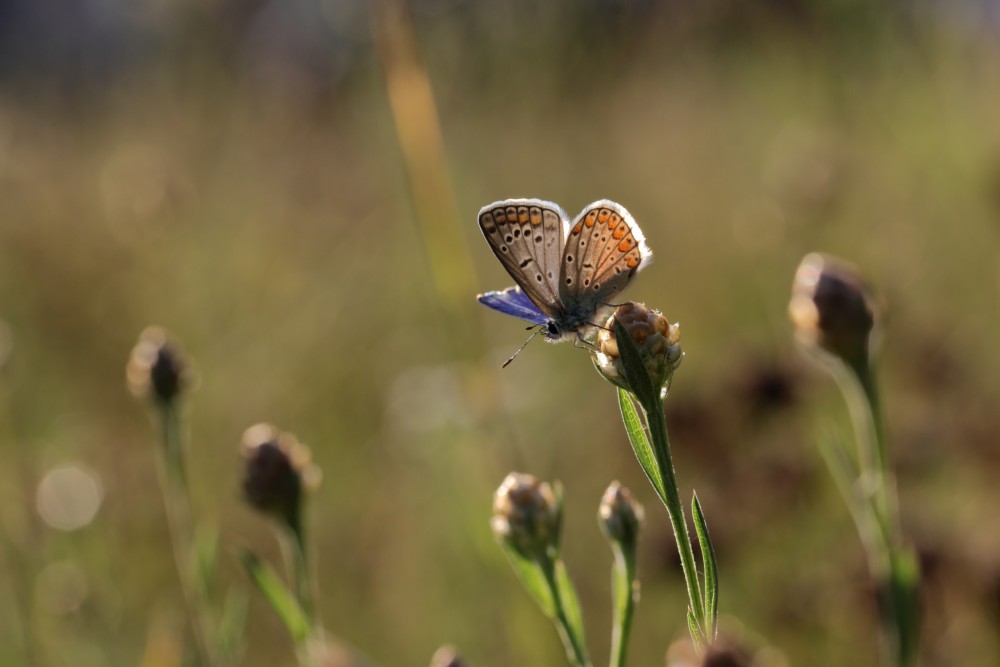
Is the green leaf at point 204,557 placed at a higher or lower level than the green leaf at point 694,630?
lower

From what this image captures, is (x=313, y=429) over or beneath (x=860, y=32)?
beneath

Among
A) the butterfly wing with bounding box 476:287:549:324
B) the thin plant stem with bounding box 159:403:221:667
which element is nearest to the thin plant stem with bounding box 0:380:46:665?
the thin plant stem with bounding box 159:403:221:667

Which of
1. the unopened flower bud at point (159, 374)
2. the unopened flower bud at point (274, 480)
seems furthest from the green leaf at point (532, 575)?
the unopened flower bud at point (159, 374)

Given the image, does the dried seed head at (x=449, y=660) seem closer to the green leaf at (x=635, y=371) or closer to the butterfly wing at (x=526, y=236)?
the green leaf at (x=635, y=371)

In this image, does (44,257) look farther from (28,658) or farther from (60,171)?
(28,658)

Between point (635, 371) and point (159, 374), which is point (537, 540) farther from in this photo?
point (159, 374)

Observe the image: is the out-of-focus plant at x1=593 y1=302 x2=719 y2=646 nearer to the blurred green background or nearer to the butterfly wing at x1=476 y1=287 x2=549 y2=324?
the butterfly wing at x1=476 y1=287 x2=549 y2=324

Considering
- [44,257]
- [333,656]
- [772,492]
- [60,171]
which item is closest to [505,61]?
[772,492]
